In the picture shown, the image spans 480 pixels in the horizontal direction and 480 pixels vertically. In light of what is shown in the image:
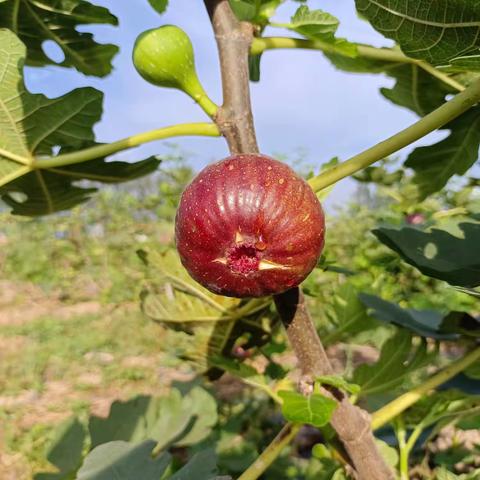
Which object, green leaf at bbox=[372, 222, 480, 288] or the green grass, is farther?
the green grass

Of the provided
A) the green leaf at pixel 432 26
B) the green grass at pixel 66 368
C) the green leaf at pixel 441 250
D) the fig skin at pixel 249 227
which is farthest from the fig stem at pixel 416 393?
the green grass at pixel 66 368

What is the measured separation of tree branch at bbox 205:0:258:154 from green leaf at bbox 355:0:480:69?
8.8 inches

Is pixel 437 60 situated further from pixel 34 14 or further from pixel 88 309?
pixel 88 309

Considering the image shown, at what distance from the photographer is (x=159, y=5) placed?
825mm

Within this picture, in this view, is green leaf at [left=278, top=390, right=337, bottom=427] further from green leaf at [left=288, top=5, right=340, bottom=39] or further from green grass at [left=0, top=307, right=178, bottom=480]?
green grass at [left=0, top=307, right=178, bottom=480]

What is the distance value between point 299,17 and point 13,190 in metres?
0.62

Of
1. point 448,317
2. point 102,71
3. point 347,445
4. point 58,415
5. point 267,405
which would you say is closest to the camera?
point 347,445

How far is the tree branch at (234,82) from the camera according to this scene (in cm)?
76

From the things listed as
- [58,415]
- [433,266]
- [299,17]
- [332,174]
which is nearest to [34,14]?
[299,17]

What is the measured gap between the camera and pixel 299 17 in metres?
0.80

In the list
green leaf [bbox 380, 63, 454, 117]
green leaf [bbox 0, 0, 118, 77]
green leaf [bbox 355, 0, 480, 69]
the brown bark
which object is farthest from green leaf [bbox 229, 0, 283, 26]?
green leaf [bbox 380, 63, 454, 117]

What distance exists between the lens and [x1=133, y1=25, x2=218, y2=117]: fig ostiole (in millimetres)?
764

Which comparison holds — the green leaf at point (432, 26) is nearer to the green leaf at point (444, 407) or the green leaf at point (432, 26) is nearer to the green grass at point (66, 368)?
the green leaf at point (444, 407)

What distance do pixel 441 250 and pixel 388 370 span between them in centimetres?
23
